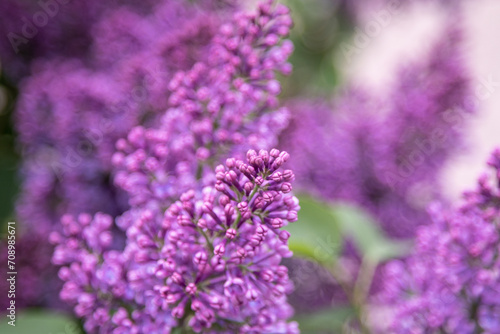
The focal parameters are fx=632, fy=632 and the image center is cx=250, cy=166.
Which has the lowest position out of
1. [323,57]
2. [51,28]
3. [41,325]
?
[41,325]

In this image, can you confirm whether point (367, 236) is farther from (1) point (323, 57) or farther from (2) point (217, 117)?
(1) point (323, 57)

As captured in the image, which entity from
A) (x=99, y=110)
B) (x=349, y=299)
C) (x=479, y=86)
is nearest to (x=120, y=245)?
(x=99, y=110)

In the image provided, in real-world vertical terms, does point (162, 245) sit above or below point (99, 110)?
below

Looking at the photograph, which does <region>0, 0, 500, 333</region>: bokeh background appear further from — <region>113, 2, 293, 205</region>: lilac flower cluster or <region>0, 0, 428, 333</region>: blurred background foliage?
<region>113, 2, 293, 205</region>: lilac flower cluster

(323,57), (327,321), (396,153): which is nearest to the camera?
(327,321)

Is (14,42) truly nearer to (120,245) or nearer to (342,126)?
(120,245)

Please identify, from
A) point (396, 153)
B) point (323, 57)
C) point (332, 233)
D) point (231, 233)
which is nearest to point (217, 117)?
point (231, 233)


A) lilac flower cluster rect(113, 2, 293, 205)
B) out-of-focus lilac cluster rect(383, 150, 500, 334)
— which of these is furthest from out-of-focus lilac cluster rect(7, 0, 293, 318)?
out-of-focus lilac cluster rect(383, 150, 500, 334)
